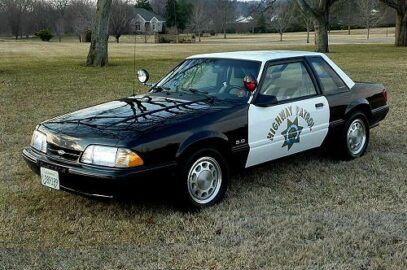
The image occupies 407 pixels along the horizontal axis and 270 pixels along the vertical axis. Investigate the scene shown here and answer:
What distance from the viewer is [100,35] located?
21.3 metres

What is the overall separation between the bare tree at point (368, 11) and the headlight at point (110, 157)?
62.4 m

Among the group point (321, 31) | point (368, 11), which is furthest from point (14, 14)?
point (321, 31)

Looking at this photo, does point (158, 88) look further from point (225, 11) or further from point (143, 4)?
point (143, 4)

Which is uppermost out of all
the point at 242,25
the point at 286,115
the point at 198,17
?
the point at 198,17

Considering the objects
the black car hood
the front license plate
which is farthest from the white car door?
the front license plate

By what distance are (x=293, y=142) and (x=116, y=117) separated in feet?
6.19

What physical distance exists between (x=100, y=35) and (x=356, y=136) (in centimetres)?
1683

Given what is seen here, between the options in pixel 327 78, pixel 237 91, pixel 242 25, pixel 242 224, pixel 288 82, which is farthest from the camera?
pixel 242 25

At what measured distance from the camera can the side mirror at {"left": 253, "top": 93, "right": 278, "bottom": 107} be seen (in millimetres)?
4891

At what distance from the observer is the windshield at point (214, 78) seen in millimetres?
5082

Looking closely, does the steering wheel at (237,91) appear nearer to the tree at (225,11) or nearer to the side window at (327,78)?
the side window at (327,78)

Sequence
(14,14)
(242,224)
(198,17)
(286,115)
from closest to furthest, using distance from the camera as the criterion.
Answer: (242,224)
(286,115)
(198,17)
(14,14)

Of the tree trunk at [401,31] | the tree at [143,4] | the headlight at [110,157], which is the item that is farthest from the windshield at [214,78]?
the tree at [143,4]

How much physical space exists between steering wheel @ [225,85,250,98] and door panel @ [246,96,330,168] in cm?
17
